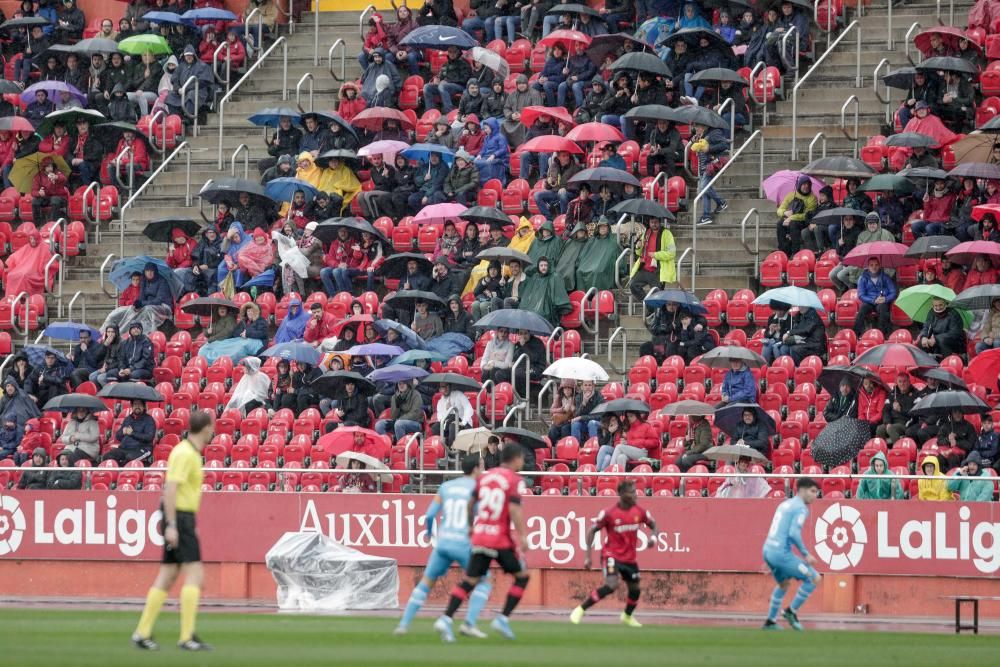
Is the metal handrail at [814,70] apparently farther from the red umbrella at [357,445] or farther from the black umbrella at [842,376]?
the red umbrella at [357,445]

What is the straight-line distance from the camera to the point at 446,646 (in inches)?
654

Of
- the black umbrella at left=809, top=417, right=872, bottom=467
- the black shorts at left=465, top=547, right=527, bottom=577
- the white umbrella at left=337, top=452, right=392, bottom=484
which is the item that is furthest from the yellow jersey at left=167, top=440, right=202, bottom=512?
the black umbrella at left=809, top=417, right=872, bottom=467

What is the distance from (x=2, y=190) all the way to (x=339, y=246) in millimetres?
7668

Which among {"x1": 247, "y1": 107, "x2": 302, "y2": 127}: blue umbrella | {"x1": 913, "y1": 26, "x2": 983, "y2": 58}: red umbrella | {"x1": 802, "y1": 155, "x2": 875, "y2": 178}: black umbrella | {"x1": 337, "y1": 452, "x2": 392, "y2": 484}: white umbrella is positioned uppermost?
{"x1": 913, "y1": 26, "x2": 983, "y2": 58}: red umbrella

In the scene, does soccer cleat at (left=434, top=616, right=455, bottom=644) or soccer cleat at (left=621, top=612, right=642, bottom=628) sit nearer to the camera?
soccer cleat at (left=434, top=616, right=455, bottom=644)

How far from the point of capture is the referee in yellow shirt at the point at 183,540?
1516 cm

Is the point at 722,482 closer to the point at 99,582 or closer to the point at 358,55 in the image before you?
the point at 99,582

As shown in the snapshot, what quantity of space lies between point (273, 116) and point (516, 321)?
8752mm

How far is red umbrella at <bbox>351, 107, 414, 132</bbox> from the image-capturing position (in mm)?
32906

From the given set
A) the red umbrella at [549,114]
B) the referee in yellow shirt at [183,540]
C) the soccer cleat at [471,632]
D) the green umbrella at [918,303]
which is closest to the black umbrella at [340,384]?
the red umbrella at [549,114]

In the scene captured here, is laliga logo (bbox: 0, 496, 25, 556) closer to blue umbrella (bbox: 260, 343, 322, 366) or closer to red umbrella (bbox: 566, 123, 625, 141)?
blue umbrella (bbox: 260, 343, 322, 366)

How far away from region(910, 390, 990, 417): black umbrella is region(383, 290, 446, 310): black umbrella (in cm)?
797

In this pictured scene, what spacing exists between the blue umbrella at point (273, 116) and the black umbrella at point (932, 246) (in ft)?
39.0

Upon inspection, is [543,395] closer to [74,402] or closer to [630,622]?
[74,402]
